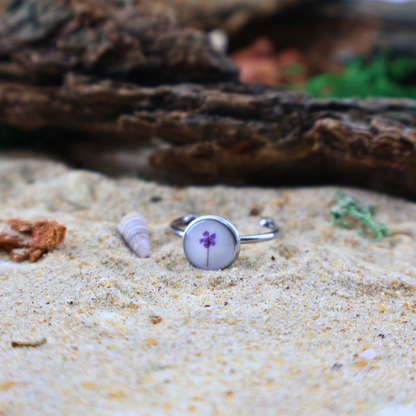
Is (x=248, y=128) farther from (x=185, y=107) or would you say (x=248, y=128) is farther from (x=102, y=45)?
(x=102, y=45)

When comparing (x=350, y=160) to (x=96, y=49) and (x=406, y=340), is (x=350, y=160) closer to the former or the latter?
(x=406, y=340)

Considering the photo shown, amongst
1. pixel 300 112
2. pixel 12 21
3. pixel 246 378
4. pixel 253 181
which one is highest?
pixel 12 21

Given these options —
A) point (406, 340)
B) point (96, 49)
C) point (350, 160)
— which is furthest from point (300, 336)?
point (96, 49)

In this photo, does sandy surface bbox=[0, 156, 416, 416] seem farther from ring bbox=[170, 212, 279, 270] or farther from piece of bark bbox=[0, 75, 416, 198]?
piece of bark bbox=[0, 75, 416, 198]

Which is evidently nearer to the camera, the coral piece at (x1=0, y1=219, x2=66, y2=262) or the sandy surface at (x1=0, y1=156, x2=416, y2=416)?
the sandy surface at (x1=0, y1=156, x2=416, y2=416)

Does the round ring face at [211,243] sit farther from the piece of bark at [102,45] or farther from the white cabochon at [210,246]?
the piece of bark at [102,45]

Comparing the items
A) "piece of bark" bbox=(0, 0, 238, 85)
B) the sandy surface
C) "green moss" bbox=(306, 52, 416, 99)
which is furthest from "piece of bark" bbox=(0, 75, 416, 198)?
"green moss" bbox=(306, 52, 416, 99)

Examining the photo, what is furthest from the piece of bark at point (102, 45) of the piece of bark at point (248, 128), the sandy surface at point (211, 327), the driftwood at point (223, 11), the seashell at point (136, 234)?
the driftwood at point (223, 11)
